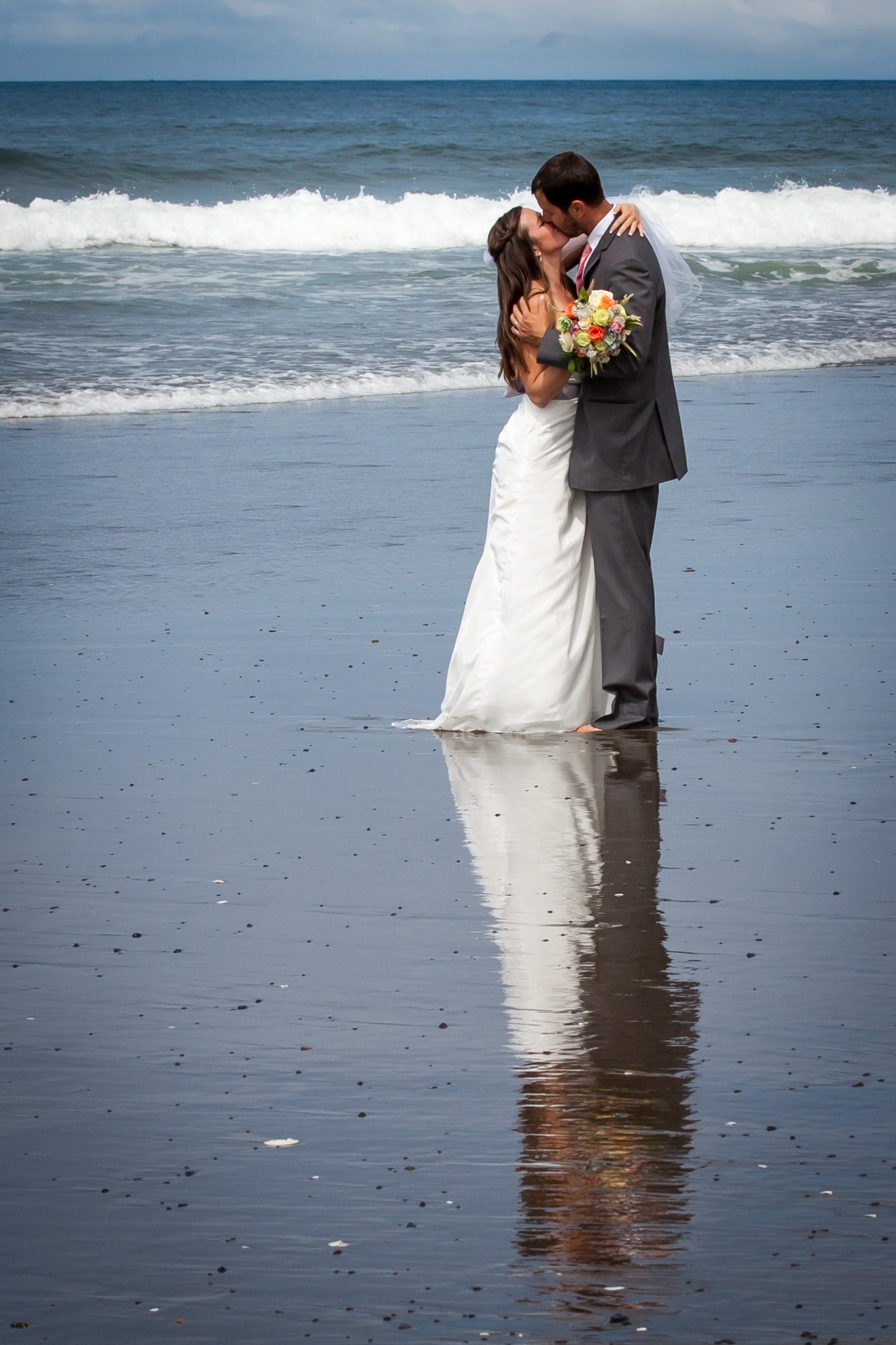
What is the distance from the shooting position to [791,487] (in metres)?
8.61

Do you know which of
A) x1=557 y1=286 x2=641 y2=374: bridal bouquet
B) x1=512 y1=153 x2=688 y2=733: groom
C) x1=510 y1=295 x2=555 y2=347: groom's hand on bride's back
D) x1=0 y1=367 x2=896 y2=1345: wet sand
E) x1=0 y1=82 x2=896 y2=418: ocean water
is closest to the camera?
x1=0 y1=367 x2=896 y2=1345: wet sand

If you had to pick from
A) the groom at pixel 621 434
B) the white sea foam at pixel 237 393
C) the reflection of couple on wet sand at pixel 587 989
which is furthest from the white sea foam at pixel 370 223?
the reflection of couple on wet sand at pixel 587 989

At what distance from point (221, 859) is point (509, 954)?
95 centimetres

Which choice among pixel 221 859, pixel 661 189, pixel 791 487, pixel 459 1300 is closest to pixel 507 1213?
pixel 459 1300

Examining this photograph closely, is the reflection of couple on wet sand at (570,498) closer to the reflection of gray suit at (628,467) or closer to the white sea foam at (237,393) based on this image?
the reflection of gray suit at (628,467)

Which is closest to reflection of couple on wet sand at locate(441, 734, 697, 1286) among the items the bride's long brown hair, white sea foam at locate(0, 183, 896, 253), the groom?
the groom

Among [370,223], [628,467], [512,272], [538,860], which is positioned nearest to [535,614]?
[628,467]

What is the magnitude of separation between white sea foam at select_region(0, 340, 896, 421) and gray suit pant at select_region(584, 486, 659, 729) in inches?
287

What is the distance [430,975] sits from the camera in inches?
130

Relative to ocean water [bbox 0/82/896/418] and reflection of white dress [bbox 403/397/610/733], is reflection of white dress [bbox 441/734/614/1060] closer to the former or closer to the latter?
reflection of white dress [bbox 403/397/610/733]

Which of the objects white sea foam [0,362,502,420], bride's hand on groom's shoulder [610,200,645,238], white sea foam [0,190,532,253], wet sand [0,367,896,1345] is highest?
white sea foam [0,190,532,253]

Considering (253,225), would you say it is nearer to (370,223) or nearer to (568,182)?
(370,223)

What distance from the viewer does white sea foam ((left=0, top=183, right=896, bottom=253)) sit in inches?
1019

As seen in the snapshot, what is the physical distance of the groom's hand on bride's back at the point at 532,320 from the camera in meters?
5.01
